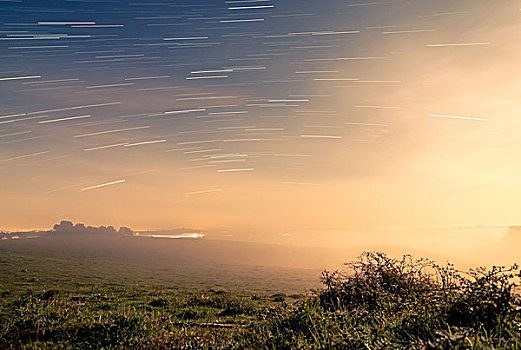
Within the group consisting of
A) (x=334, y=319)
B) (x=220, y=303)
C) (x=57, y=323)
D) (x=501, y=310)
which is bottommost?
(x=220, y=303)

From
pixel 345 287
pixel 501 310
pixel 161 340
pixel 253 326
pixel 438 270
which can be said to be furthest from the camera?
pixel 345 287

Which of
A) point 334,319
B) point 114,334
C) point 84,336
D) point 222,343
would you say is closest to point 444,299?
point 334,319

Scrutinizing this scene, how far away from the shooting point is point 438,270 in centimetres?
1109

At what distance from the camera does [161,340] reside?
26.6ft

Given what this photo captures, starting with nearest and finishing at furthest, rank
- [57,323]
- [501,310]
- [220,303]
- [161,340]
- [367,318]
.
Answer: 1. [501,310]
2. [161,340]
3. [367,318]
4. [57,323]
5. [220,303]

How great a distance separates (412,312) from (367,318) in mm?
1370

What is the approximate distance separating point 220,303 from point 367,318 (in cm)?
1193

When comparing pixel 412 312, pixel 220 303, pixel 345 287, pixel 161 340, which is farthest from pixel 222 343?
pixel 220 303

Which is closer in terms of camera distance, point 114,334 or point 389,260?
point 114,334

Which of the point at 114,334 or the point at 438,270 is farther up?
the point at 438,270

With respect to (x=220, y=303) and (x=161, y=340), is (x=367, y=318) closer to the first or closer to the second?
(x=161, y=340)

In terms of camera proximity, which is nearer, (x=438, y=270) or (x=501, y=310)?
(x=501, y=310)

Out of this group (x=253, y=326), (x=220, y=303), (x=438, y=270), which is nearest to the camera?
(x=253, y=326)

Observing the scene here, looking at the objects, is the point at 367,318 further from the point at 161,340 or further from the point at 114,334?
the point at 114,334
